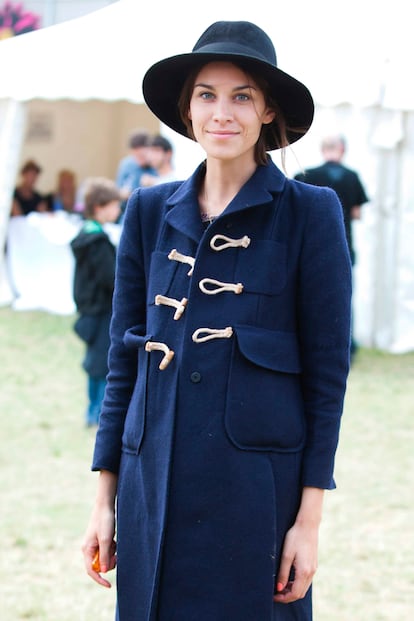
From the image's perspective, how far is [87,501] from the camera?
17.6ft

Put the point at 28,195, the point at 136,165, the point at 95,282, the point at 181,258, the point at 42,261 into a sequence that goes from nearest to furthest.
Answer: the point at 181,258, the point at 95,282, the point at 136,165, the point at 42,261, the point at 28,195

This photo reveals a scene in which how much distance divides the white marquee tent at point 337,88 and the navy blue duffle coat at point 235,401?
4.10 metres

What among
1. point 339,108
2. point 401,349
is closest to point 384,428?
point 401,349

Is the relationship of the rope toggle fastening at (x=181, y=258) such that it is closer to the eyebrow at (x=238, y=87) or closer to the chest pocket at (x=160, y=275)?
the chest pocket at (x=160, y=275)

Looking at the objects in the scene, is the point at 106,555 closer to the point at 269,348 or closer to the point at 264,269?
the point at 269,348

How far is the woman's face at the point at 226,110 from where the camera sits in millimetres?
2129

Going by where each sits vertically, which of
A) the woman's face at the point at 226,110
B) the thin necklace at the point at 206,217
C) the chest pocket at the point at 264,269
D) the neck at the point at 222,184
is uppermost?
the woman's face at the point at 226,110

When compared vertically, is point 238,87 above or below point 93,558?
above

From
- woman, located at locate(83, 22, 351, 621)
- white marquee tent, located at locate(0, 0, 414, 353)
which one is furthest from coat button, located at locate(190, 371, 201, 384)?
white marquee tent, located at locate(0, 0, 414, 353)

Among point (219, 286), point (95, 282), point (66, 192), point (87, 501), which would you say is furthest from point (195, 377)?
point (66, 192)

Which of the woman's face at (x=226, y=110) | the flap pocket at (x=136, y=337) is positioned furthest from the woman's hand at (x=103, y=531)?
the woman's face at (x=226, y=110)

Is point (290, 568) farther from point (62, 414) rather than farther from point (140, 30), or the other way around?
point (140, 30)

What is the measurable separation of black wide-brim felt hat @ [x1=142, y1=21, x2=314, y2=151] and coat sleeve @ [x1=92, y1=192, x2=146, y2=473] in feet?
0.82

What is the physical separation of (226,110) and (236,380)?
0.53m
